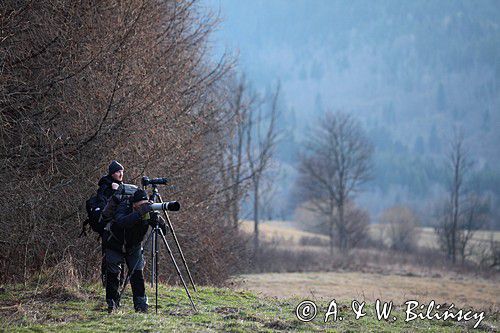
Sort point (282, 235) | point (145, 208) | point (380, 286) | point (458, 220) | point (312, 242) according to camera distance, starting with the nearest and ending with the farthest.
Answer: point (145, 208) < point (380, 286) < point (458, 220) < point (312, 242) < point (282, 235)

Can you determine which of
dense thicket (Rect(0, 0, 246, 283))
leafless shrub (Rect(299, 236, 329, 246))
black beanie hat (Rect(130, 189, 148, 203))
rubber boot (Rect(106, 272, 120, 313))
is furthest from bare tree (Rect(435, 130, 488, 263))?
black beanie hat (Rect(130, 189, 148, 203))

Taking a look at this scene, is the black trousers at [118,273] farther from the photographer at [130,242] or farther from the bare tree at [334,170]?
the bare tree at [334,170]

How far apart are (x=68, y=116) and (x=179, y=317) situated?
4.72m

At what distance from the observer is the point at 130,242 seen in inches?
368

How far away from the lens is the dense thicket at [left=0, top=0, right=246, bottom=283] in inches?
456

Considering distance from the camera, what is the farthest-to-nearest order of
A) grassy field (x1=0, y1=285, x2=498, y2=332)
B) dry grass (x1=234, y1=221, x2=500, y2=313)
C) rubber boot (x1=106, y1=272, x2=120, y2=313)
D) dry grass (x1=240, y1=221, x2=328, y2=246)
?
dry grass (x1=240, y1=221, x2=328, y2=246)
dry grass (x1=234, y1=221, x2=500, y2=313)
rubber boot (x1=106, y1=272, x2=120, y2=313)
grassy field (x1=0, y1=285, x2=498, y2=332)

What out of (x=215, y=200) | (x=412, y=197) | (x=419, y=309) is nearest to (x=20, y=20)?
(x=419, y=309)

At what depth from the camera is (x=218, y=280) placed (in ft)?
64.5

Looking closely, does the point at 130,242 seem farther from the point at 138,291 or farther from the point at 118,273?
the point at 138,291

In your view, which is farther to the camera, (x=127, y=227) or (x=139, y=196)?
(x=127, y=227)

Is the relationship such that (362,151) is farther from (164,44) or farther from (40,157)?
(40,157)

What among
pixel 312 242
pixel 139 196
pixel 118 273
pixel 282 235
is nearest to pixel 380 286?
pixel 118 273

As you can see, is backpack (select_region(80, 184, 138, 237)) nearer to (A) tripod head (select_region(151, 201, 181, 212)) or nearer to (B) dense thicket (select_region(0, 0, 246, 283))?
(A) tripod head (select_region(151, 201, 181, 212))

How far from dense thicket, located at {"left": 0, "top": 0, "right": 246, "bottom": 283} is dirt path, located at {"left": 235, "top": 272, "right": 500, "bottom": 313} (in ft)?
46.1
